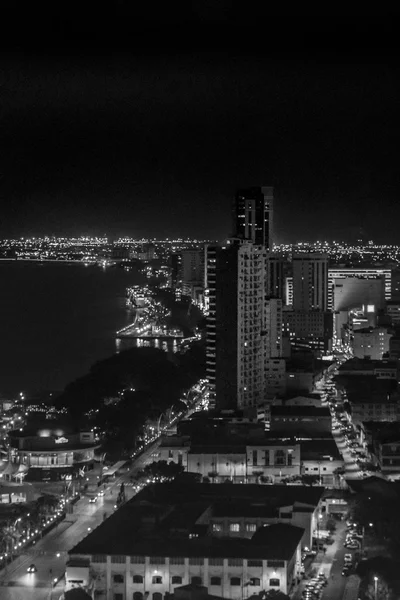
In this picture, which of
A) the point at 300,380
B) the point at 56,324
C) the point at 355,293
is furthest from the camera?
the point at 56,324

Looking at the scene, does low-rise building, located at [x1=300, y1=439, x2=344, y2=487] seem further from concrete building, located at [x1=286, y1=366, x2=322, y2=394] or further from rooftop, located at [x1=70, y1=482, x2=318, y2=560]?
concrete building, located at [x1=286, y1=366, x2=322, y2=394]

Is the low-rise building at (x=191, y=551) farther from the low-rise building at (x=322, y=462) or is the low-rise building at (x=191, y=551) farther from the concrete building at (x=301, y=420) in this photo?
the concrete building at (x=301, y=420)

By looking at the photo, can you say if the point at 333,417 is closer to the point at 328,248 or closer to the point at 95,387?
the point at 95,387

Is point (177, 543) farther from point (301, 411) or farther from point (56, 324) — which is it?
point (56, 324)

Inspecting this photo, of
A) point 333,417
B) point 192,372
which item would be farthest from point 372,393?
point 192,372

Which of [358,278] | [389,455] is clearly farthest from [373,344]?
[389,455]
